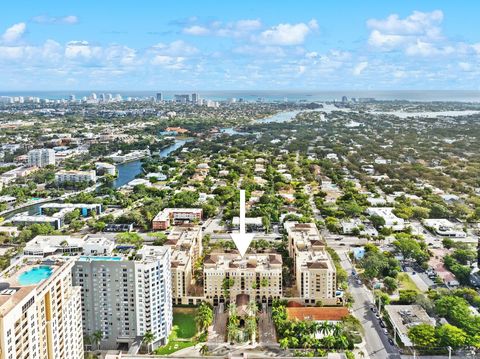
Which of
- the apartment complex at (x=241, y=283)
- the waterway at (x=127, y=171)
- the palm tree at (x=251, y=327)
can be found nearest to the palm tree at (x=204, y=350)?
the palm tree at (x=251, y=327)

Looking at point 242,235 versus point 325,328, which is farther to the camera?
point 325,328

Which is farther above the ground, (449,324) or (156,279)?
(156,279)

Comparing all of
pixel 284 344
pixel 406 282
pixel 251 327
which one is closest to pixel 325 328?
pixel 284 344

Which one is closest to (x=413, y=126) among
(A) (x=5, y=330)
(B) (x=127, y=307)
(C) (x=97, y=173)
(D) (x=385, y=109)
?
(D) (x=385, y=109)

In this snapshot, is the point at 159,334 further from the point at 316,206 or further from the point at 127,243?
the point at 316,206

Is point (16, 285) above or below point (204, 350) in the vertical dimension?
above

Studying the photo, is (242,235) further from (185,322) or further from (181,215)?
(181,215)

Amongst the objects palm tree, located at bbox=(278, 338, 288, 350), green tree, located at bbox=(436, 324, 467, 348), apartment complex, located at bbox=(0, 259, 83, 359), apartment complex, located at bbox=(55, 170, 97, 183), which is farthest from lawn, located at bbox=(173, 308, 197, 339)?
apartment complex, located at bbox=(55, 170, 97, 183)
